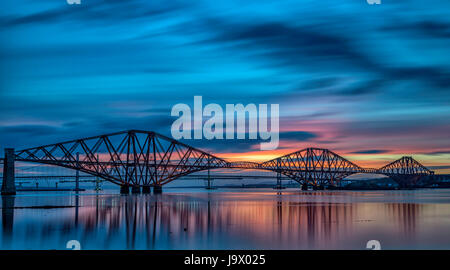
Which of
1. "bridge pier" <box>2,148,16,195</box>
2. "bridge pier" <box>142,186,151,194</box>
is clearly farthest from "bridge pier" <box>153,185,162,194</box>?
"bridge pier" <box>2,148,16,195</box>

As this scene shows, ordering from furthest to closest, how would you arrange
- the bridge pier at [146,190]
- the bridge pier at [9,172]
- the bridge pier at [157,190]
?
1. the bridge pier at [157,190]
2. the bridge pier at [146,190]
3. the bridge pier at [9,172]

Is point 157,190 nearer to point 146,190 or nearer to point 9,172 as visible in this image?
point 146,190

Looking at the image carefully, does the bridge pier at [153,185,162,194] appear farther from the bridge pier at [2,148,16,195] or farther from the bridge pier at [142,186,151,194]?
the bridge pier at [2,148,16,195]

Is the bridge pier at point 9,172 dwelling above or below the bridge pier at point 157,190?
above

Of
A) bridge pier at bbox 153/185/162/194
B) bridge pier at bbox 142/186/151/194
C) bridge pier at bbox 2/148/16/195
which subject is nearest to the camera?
bridge pier at bbox 2/148/16/195

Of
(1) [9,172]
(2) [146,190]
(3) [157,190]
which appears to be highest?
(1) [9,172]

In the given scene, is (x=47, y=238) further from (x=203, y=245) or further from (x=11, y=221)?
(x=11, y=221)

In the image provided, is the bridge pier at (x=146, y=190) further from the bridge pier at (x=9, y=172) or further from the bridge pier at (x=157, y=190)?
the bridge pier at (x=9, y=172)

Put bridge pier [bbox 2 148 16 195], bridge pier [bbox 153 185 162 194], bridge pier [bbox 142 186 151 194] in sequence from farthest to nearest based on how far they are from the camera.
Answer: bridge pier [bbox 153 185 162 194] → bridge pier [bbox 142 186 151 194] → bridge pier [bbox 2 148 16 195]

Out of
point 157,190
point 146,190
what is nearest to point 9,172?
point 146,190

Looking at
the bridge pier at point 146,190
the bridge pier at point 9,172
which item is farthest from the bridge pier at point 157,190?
the bridge pier at point 9,172

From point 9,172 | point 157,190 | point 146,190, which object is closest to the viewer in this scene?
point 9,172

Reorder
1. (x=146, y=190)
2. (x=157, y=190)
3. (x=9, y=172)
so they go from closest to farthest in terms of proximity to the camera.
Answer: (x=9, y=172) → (x=146, y=190) → (x=157, y=190)
